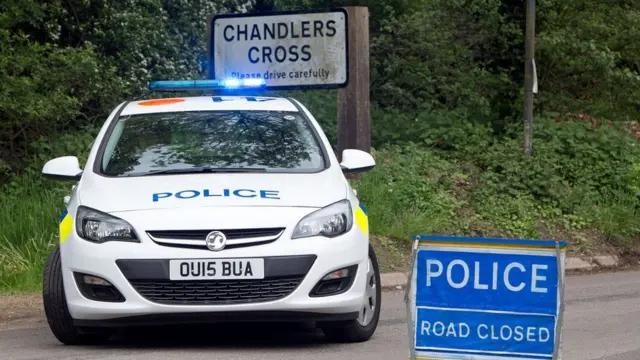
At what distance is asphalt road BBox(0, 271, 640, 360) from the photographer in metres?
7.64

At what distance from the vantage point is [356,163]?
867cm

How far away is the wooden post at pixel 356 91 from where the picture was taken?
12.9 m

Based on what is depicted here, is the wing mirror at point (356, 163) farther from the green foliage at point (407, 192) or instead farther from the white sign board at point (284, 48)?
the green foliage at point (407, 192)

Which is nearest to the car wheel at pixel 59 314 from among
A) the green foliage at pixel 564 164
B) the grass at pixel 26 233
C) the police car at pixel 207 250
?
the police car at pixel 207 250

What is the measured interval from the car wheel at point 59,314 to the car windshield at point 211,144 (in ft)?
2.42

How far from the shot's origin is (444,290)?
19.5 feet

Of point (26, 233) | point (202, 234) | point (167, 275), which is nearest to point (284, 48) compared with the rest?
point (26, 233)

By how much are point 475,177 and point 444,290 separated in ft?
31.1

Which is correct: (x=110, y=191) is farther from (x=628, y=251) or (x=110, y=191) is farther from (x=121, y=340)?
(x=628, y=251)

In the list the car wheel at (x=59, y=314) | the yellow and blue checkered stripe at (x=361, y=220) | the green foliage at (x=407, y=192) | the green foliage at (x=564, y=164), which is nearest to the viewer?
the car wheel at (x=59, y=314)

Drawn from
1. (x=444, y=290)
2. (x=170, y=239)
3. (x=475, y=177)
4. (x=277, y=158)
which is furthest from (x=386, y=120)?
(x=444, y=290)

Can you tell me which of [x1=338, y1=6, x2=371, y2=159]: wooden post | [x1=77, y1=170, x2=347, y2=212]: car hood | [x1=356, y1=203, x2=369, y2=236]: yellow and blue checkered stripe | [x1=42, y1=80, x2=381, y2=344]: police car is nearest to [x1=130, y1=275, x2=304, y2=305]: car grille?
[x1=42, y1=80, x2=381, y2=344]: police car

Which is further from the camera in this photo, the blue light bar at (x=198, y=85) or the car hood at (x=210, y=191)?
the blue light bar at (x=198, y=85)

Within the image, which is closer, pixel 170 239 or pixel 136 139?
pixel 170 239
